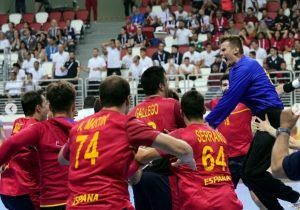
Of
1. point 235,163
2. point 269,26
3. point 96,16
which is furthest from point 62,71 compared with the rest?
point 235,163

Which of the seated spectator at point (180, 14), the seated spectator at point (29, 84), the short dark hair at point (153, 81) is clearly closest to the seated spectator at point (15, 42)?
the seated spectator at point (29, 84)

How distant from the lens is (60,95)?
642cm

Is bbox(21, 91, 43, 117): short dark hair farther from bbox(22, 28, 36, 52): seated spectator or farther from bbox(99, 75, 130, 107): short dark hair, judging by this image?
bbox(22, 28, 36, 52): seated spectator

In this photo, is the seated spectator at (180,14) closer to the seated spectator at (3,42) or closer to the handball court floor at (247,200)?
the seated spectator at (3,42)

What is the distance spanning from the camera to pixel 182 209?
22.4 feet

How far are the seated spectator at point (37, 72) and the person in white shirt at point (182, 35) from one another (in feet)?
14.3

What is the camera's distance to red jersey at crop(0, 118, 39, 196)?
6.97 metres

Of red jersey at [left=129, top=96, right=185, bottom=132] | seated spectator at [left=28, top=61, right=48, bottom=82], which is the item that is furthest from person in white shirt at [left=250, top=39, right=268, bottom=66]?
red jersey at [left=129, top=96, right=185, bottom=132]

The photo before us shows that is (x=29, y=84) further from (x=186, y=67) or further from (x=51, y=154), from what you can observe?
(x=51, y=154)

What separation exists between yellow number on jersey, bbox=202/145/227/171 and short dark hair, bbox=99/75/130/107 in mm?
1253

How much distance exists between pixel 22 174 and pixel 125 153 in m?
1.92

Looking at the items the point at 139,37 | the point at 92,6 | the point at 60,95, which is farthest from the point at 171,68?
the point at 60,95

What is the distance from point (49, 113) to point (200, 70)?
49.2 feet

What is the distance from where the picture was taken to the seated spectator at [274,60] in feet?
67.7
